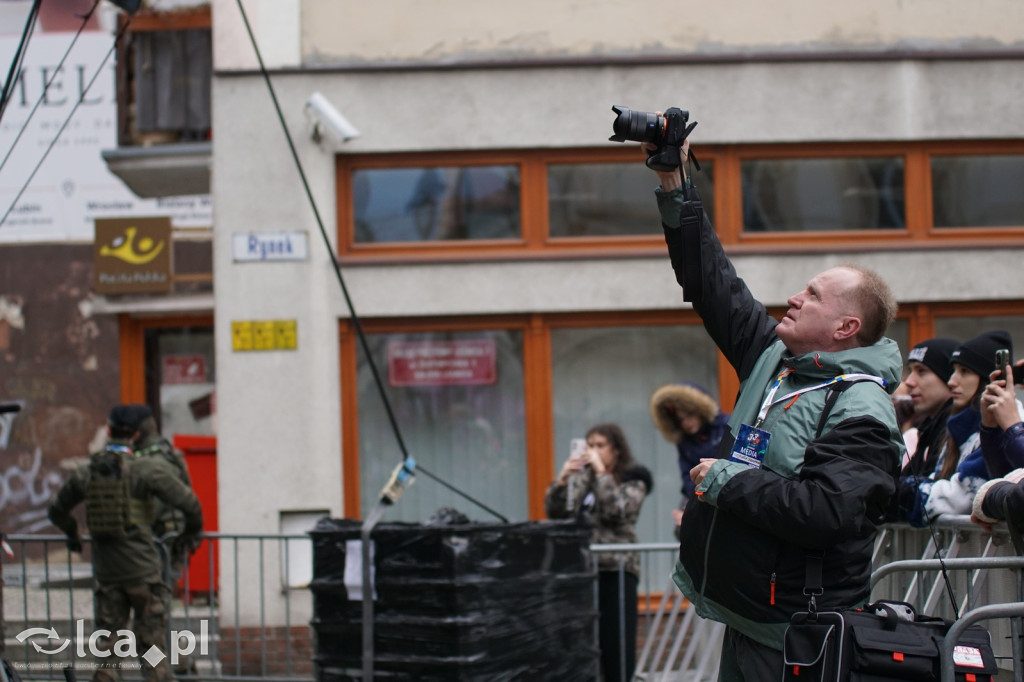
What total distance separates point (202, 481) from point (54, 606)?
6.52ft

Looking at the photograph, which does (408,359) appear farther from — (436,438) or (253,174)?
(253,174)

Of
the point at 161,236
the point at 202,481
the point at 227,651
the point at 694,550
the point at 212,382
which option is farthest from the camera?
the point at 212,382

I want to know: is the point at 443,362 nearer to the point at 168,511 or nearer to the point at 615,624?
the point at 168,511

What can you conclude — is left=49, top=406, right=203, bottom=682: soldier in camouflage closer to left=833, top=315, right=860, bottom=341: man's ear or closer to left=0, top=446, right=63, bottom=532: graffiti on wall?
left=833, top=315, right=860, bottom=341: man's ear

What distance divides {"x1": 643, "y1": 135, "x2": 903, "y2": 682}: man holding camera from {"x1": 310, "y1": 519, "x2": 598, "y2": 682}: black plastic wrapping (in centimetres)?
220

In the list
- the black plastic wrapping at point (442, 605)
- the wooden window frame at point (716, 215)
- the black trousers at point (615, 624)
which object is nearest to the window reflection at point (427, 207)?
the wooden window frame at point (716, 215)

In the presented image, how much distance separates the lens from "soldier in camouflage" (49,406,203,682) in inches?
298

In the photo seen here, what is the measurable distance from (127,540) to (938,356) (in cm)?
489

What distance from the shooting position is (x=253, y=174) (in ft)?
29.8

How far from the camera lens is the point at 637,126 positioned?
335cm

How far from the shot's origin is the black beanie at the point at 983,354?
5.21 m

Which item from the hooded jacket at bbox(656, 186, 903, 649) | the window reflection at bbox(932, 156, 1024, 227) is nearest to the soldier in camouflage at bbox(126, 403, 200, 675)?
the hooded jacket at bbox(656, 186, 903, 649)

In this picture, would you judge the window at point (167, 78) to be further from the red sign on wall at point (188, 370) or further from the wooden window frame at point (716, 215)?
the wooden window frame at point (716, 215)

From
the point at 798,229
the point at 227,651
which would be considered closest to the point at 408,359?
the point at 227,651
